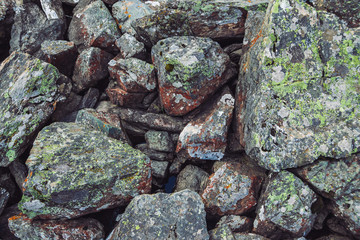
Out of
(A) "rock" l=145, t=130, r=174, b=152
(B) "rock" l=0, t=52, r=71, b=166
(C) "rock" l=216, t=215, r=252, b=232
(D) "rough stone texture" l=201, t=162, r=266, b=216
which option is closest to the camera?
(C) "rock" l=216, t=215, r=252, b=232

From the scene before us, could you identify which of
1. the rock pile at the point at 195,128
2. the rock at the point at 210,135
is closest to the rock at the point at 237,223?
the rock pile at the point at 195,128

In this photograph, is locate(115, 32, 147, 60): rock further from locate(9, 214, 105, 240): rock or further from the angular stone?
locate(9, 214, 105, 240): rock

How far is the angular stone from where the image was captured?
6398 mm

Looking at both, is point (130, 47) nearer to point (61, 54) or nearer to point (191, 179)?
point (61, 54)

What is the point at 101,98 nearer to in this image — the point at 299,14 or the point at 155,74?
the point at 155,74

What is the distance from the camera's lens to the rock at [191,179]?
5827 mm

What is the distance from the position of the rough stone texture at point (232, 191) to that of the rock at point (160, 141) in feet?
4.47

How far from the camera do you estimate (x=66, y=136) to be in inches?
220

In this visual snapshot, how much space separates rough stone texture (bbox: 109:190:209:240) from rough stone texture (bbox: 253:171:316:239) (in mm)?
1121

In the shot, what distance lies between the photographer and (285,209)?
4703 mm

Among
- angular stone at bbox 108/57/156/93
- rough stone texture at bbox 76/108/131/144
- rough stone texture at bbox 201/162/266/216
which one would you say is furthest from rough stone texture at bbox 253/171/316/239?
angular stone at bbox 108/57/156/93

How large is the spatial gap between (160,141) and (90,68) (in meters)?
2.54

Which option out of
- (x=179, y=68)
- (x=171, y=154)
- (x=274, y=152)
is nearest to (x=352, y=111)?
(x=274, y=152)

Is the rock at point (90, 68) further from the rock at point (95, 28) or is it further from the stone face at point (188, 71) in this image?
the stone face at point (188, 71)
